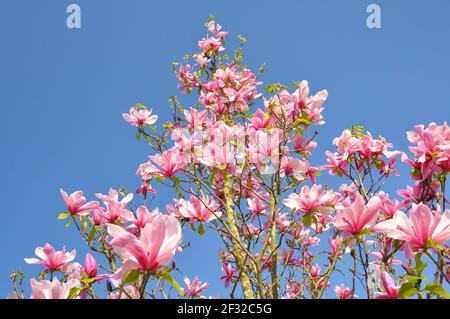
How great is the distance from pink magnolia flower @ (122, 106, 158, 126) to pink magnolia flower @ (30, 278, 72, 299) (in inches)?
102

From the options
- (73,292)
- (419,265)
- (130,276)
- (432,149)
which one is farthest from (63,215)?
(432,149)

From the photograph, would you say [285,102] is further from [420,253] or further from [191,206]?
[420,253]

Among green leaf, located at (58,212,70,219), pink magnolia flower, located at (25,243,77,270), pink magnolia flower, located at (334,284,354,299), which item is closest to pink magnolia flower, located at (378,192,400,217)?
pink magnolia flower, located at (334,284,354,299)

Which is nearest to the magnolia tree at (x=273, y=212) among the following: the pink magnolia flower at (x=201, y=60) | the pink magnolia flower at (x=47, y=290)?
the pink magnolia flower at (x=47, y=290)

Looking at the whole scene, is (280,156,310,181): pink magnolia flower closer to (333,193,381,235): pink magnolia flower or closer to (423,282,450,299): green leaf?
(333,193,381,235): pink magnolia flower

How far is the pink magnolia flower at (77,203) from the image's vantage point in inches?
94.0

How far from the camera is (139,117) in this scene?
12.2 ft

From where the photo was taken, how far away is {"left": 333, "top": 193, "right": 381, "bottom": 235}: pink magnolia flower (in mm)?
1606

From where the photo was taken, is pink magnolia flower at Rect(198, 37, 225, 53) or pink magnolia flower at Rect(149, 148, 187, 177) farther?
pink magnolia flower at Rect(198, 37, 225, 53)
